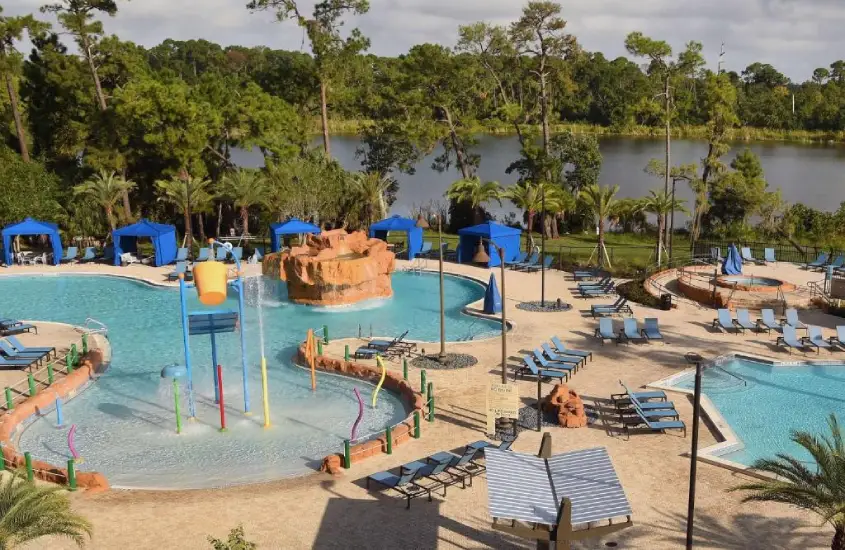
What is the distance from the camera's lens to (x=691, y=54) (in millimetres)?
37531

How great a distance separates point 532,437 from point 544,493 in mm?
5673

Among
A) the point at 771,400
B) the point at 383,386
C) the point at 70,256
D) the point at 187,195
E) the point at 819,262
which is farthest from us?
the point at 187,195

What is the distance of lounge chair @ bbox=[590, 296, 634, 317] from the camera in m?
26.9

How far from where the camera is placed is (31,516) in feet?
34.9

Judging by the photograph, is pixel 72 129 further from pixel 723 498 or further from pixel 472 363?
pixel 723 498

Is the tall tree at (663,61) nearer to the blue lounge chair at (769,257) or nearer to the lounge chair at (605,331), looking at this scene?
the blue lounge chair at (769,257)

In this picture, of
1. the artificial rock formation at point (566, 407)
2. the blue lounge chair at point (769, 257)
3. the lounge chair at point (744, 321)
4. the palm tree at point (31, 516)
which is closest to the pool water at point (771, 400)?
the lounge chair at point (744, 321)

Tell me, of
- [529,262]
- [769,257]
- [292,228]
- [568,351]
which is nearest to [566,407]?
[568,351]

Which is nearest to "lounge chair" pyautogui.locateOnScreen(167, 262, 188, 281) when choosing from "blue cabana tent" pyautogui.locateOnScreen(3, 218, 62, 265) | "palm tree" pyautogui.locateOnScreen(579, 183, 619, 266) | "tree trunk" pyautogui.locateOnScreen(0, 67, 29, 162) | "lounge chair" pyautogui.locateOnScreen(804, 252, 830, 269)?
"blue cabana tent" pyautogui.locateOnScreen(3, 218, 62, 265)

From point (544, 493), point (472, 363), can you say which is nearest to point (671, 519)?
point (544, 493)

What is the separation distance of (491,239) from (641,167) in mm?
46748

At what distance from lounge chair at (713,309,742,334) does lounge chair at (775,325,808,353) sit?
1737 millimetres

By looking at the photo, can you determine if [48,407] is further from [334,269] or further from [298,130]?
[298,130]

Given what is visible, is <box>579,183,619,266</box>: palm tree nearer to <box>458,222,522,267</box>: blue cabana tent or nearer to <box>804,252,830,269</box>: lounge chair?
<box>458,222,522,267</box>: blue cabana tent
